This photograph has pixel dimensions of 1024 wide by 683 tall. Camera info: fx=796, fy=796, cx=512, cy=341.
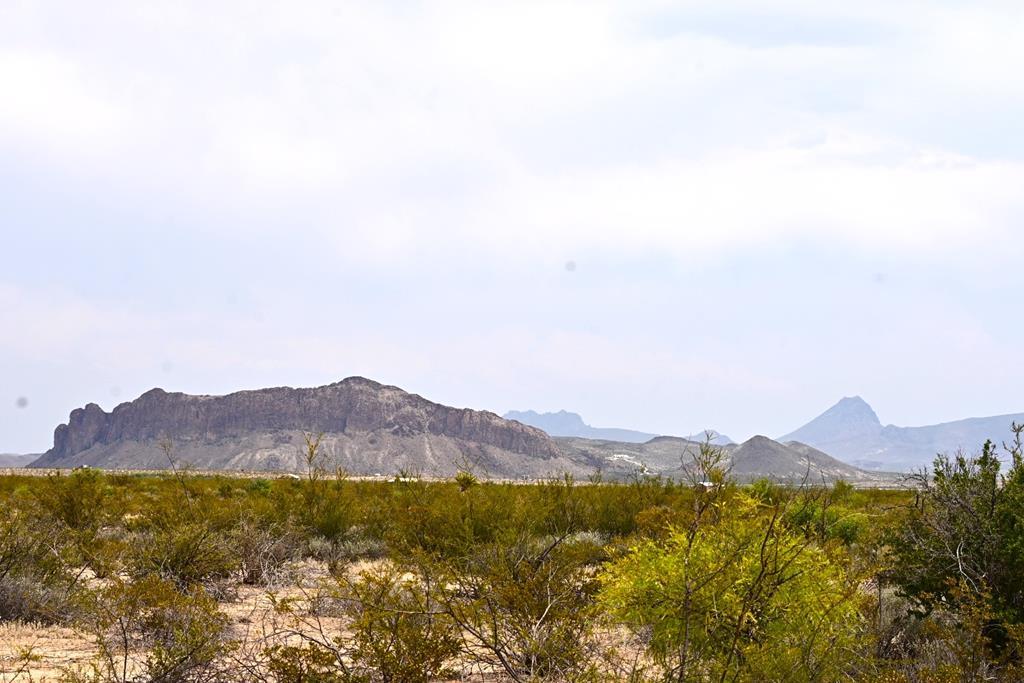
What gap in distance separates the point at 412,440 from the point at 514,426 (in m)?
23.1

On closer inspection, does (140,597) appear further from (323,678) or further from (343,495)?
(343,495)

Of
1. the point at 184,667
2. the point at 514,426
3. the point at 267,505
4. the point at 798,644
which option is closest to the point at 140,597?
the point at 184,667

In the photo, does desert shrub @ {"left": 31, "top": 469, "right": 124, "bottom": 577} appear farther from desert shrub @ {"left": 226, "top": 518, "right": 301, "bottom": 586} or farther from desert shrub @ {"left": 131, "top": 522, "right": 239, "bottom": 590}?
desert shrub @ {"left": 226, "top": 518, "right": 301, "bottom": 586}

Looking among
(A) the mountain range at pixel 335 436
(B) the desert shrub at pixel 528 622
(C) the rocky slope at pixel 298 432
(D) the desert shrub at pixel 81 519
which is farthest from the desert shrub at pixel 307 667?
(C) the rocky slope at pixel 298 432

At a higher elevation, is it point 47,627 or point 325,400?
point 325,400

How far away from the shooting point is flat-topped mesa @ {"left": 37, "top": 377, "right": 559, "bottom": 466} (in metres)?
154

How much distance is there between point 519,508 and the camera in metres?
12.1

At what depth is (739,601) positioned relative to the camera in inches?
206

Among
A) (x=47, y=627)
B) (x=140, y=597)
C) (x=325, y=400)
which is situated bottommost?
(x=47, y=627)

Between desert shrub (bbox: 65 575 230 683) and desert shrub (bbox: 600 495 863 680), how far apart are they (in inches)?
120

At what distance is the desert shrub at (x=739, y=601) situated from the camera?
4.83m

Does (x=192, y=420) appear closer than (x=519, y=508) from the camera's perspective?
No

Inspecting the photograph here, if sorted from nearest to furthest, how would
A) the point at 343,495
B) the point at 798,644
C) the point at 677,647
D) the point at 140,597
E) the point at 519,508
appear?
the point at 798,644 → the point at 677,647 → the point at 140,597 → the point at 519,508 → the point at 343,495

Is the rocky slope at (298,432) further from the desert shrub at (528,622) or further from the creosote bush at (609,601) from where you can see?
the desert shrub at (528,622)
